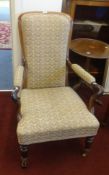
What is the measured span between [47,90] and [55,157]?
568 millimetres

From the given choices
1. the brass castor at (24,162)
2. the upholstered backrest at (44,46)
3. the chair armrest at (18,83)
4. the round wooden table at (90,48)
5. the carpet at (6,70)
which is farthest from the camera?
the carpet at (6,70)

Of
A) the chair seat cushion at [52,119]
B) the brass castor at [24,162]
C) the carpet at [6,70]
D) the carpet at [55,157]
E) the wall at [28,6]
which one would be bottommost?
the carpet at [55,157]

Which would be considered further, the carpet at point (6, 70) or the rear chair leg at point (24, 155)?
the carpet at point (6, 70)

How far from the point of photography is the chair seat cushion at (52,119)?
150 centimetres

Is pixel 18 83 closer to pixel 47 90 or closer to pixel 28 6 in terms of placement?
pixel 47 90

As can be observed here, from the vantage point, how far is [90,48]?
7.17 ft

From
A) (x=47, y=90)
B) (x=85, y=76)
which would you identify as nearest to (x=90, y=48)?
(x=85, y=76)

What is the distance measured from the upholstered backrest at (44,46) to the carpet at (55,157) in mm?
519

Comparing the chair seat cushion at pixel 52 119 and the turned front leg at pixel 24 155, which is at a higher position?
the chair seat cushion at pixel 52 119

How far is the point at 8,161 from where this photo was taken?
67.7 inches

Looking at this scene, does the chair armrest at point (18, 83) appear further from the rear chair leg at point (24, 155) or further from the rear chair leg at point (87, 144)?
the rear chair leg at point (87, 144)

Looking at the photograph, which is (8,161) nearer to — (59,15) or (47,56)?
(47,56)

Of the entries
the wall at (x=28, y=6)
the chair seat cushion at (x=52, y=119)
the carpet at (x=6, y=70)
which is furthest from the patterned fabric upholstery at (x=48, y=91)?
the carpet at (x=6, y=70)

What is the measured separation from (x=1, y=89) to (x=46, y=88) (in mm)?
816
